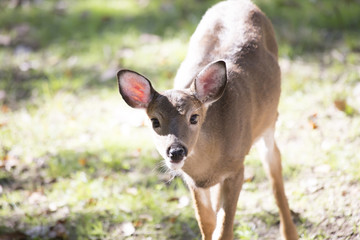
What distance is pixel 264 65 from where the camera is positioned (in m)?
4.34

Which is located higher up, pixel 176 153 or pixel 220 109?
pixel 176 153

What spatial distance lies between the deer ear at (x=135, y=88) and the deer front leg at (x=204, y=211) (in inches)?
28.4

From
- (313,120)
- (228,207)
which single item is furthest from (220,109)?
(313,120)

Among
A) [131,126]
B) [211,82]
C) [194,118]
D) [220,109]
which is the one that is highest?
[211,82]

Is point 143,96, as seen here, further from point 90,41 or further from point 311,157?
point 90,41

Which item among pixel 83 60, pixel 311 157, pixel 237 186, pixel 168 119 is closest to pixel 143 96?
pixel 168 119

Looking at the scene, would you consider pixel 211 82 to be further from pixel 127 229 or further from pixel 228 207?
pixel 127 229

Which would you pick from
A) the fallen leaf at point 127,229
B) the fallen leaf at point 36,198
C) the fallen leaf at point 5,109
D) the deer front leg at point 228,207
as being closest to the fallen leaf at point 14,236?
the fallen leaf at point 36,198

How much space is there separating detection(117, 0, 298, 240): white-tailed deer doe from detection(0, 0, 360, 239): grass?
50 centimetres

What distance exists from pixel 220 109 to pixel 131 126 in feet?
7.54

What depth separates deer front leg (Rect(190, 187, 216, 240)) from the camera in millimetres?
4027

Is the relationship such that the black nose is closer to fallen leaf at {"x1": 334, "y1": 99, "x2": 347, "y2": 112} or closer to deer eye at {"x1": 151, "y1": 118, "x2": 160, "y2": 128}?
deer eye at {"x1": 151, "y1": 118, "x2": 160, "y2": 128}

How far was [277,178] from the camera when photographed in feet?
14.5

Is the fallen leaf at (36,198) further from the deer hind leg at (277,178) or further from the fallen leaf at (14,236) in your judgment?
the deer hind leg at (277,178)
